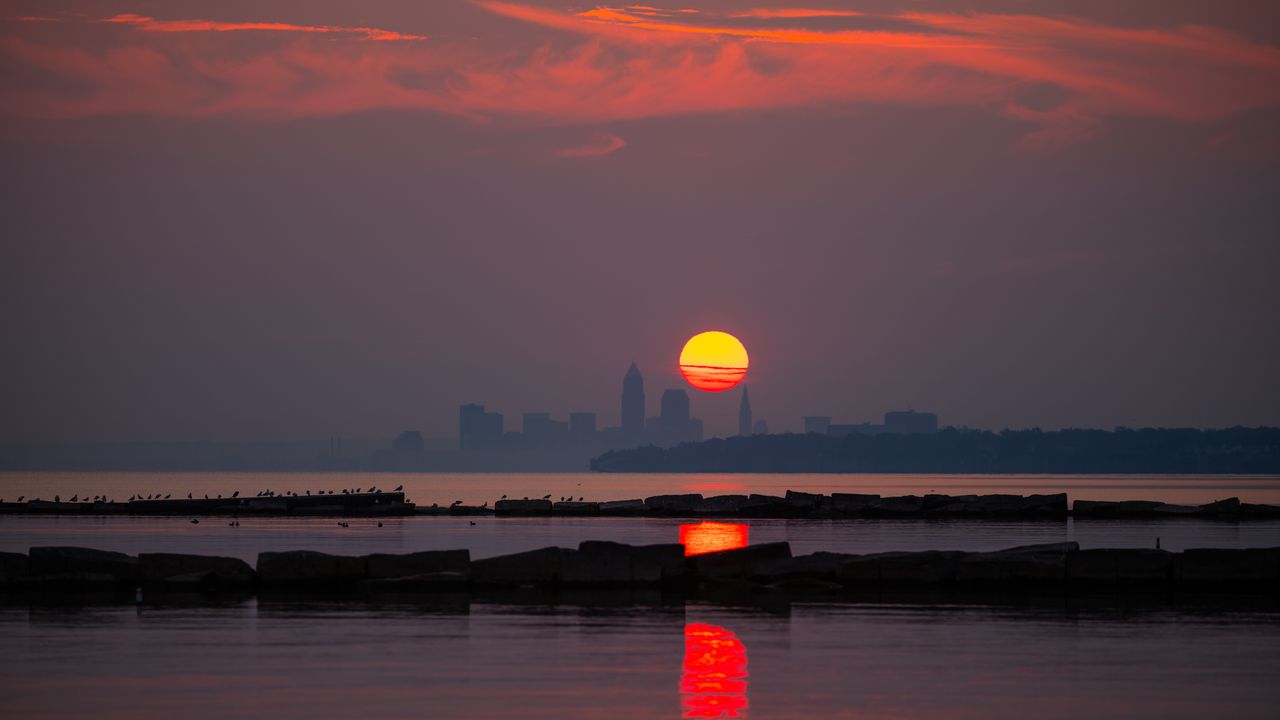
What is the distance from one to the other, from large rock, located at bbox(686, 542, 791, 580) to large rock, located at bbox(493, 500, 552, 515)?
71641 millimetres

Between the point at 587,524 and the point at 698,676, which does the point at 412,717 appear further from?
the point at 587,524

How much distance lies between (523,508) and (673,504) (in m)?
11.4

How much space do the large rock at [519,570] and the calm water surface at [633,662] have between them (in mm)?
3813

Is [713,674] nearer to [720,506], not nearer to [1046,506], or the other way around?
[1046,506]

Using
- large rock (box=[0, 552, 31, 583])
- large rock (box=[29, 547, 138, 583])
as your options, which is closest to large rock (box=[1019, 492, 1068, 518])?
large rock (box=[29, 547, 138, 583])

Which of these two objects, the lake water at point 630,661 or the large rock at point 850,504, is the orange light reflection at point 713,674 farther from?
Result: the large rock at point 850,504

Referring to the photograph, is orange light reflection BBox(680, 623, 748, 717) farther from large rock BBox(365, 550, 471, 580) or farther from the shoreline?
large rock BBox(365, 550, 471, 580)

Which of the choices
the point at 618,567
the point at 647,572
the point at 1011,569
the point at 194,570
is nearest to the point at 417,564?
the point at 618,567

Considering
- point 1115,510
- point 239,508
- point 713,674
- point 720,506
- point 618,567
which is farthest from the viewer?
point 720,506

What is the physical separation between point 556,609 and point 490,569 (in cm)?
498

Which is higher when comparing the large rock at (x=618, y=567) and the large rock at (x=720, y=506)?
the large rock at (x=720, y=506)

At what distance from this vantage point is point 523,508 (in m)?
114

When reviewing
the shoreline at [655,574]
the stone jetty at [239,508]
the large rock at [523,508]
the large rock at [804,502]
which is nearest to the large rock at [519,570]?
the shoreline at [655,574]

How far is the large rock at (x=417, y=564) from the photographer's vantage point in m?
38.2
